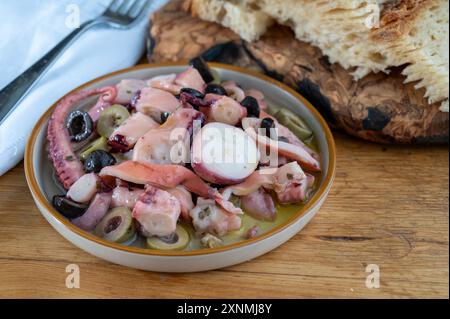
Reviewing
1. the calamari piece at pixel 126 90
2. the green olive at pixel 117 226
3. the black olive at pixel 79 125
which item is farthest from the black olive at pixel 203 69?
the green olive at pixel 117 226

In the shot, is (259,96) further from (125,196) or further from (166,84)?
(125,196)

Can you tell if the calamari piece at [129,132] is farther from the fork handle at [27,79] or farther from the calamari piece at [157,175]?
the fork handle at [27,79]

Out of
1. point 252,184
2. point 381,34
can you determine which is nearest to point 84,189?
point 252,184

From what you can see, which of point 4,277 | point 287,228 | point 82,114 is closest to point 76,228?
point 4,277

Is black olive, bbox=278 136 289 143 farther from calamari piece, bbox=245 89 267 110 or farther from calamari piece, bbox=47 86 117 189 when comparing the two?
calamari piece, bbox=47 86 117 189

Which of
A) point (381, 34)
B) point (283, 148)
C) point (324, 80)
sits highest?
point (381, 34)

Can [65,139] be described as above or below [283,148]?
below
